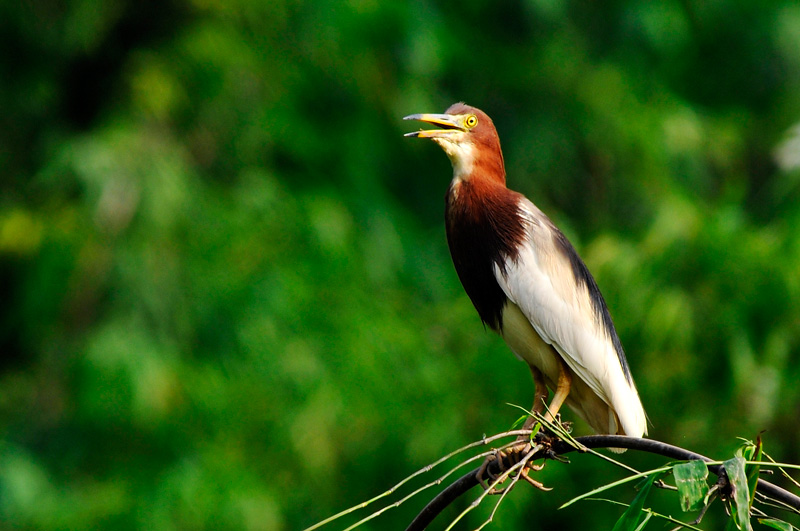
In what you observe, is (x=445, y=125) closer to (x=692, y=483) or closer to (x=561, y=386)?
(x=561, y=386)

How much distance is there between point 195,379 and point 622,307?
93.7 inches

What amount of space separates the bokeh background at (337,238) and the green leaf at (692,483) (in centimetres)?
262

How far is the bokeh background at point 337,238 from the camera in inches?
163

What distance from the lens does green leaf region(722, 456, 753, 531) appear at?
1247mm

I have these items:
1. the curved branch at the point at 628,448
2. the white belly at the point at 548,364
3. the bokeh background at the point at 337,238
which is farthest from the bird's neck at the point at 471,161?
the bokeh background at the point at 337,238

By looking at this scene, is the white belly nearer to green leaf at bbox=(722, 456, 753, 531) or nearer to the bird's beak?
the bird's beak

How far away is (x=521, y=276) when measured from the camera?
2316 mm

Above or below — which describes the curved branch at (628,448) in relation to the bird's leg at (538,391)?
above

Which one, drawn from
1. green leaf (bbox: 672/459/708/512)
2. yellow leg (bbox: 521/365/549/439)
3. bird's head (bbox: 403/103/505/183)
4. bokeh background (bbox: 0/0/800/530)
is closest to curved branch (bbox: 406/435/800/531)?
green leaf (bbox: 672/459/708/512)

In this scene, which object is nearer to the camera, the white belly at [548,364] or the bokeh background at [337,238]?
the white belly at [548,364]

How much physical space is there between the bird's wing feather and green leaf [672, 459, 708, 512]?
971mm

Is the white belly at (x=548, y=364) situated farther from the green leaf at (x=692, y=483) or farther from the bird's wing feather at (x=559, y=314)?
the green leaf at (x=692, y=483)

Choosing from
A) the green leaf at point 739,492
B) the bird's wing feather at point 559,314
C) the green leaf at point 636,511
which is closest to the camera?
the green leaf at point 739,492

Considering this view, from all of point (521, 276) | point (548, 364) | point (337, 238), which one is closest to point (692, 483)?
point (521, 276)
